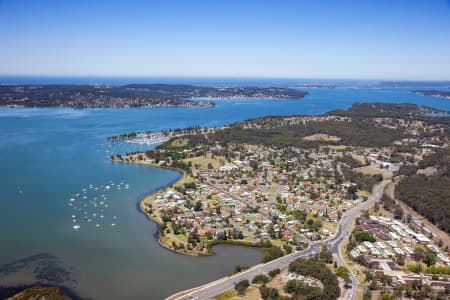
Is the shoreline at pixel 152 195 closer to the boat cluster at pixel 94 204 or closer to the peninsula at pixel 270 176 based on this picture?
the peninsula at pixel 270 176

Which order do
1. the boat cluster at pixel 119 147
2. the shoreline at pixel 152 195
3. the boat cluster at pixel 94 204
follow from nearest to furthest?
1. the shoreline at pixel 152 195
2. the boat cluster at pixel 94 204
3. the boat cluster at pixel 119 147

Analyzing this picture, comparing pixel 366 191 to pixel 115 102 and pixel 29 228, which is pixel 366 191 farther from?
pixel 115 102

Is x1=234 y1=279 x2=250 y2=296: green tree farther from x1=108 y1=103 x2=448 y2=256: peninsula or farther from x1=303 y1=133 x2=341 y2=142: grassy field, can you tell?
x1=303 y1=133 x2=341 y2=142: grassy field

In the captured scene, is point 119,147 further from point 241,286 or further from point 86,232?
point 241,286

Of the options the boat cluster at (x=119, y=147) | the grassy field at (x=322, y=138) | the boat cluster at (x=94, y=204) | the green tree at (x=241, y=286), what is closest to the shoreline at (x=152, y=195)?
the boat cluster at (x=94, y=204)

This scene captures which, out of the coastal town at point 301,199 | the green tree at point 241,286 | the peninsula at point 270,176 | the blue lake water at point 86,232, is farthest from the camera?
the peninsula at point 270,176

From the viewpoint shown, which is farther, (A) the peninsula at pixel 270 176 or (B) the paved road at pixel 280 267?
(A) the peninsula at pixel 270 176
